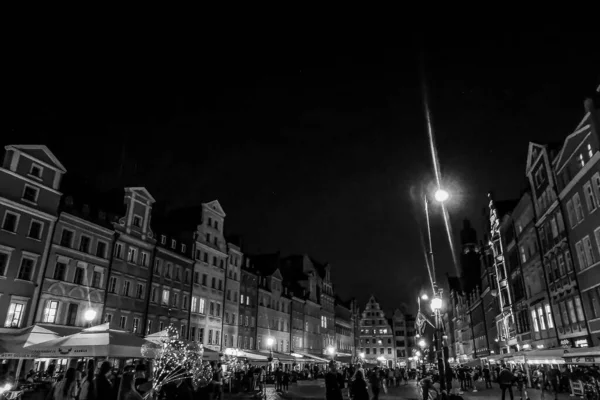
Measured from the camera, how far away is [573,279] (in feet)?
104

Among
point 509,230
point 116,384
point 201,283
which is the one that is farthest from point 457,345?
point 116,384

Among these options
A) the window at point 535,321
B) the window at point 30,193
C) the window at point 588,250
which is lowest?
the window at point 535,321

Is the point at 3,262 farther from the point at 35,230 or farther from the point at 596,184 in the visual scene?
the point at 596,184

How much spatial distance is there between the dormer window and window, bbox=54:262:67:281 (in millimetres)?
6619

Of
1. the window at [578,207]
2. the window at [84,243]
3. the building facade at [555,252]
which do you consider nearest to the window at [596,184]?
the window at [578,207]

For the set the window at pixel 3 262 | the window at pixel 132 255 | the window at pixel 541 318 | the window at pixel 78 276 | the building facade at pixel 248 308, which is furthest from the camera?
the building facade at pixel 248 308

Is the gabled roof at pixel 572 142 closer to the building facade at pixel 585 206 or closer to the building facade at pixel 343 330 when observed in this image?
the building facade at pixel 585 206

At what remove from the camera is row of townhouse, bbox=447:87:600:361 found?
93.6ft

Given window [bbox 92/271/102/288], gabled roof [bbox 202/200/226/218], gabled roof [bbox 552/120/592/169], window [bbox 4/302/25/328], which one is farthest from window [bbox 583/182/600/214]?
window [bbox 4/302/25/328]

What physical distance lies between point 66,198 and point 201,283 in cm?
1923

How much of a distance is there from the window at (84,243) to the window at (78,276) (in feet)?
4.87

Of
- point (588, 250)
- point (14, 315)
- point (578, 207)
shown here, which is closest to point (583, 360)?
point (588, 250)

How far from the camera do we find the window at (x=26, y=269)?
30.2 m

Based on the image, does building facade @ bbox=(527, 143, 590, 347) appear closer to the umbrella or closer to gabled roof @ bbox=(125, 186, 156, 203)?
the umbrella
